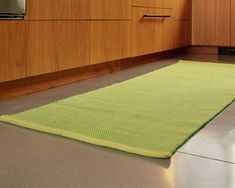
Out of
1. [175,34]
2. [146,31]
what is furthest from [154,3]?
[175,34]

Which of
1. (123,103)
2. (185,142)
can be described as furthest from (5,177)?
(123,103)

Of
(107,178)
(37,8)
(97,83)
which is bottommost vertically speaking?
(107,178)

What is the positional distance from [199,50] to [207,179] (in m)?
3.39

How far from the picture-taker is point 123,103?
5.77 ft

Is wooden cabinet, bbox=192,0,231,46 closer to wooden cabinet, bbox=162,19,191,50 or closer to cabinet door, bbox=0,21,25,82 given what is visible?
wooden cabinet, bbox=162,19,191,50

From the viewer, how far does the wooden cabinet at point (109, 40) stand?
8.10 feet

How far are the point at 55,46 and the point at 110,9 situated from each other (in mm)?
655

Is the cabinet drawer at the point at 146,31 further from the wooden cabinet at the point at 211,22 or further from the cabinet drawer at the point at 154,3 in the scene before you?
the wooden cabinet at the point at 211,22

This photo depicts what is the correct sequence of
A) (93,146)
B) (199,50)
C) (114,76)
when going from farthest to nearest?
(199,50), (114,76), (93,146)

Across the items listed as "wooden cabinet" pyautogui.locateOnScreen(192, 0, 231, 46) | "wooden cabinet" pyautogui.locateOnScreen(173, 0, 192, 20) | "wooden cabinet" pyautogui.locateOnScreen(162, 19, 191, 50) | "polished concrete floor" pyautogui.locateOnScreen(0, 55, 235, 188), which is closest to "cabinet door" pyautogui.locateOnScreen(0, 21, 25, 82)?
"polished concrete floor" pyautogui.locateOnScreen(0, 55, 235, 188)

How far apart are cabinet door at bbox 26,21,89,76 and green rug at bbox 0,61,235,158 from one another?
315 millimetres

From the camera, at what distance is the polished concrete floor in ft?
3.20

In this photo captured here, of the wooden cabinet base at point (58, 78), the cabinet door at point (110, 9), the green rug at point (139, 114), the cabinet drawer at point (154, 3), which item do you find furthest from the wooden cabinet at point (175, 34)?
the green rug at point (139, 114)

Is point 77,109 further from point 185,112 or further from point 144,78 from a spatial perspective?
point 144,78
